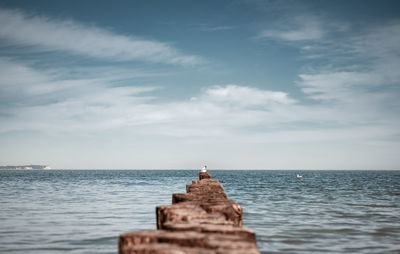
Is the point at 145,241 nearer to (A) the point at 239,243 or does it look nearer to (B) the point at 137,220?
(A) the point at 239,243

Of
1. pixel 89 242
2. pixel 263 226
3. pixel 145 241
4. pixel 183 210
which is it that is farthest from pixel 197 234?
pixel 263 226

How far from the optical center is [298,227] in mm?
10664

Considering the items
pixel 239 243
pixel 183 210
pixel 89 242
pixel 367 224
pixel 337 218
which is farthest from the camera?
pixel 337 218

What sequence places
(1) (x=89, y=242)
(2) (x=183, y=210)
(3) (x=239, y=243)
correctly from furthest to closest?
1. (1) (x=89, y=242)
2. (2) (x=183, y=210)
3. (3) (x=239, y=243)

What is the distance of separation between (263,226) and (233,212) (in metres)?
7.18

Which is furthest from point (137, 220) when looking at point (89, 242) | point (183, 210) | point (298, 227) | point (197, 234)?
point (197, 234)

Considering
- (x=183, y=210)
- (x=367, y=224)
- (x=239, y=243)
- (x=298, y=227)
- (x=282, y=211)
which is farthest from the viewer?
(x=282, y=211)

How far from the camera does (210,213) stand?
4168mm

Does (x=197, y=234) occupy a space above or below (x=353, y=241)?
above

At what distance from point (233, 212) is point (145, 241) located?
1.49 meters

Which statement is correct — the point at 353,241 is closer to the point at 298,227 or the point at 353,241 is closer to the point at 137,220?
the point at 298,227

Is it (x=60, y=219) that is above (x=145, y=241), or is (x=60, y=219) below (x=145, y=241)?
below

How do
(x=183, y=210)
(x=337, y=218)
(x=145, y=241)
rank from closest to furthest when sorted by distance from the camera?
(x=145, y=241) → (x=183, y=210) → (x=337, y=218)

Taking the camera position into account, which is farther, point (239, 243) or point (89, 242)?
point (89, 242)
